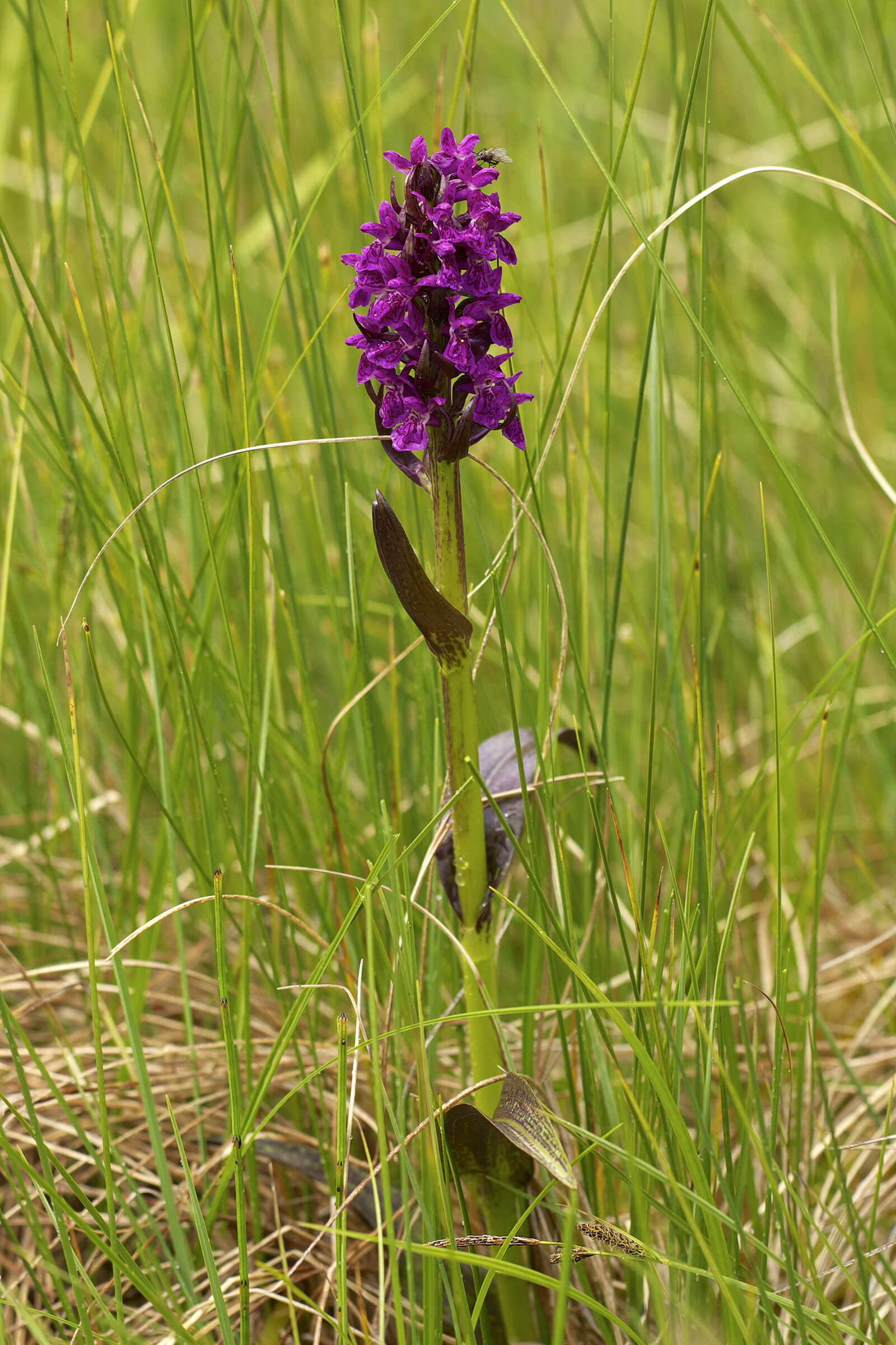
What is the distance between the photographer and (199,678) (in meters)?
1.69

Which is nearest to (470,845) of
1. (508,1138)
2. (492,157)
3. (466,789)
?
(466,789)

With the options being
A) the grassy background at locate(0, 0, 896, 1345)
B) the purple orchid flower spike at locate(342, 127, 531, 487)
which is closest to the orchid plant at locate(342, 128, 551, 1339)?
the purple orchid flower spike at locate(342, 127, 531, 487)

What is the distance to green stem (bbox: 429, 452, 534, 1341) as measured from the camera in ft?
3.85

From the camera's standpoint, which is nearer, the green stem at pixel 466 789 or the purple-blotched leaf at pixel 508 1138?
the purple-blotched leaf at pixel 508 1138

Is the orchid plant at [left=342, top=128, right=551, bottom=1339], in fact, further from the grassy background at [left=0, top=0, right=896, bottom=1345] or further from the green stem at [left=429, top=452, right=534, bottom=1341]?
the grassy background at [left=0, top=0, right=896, bottom=1345]

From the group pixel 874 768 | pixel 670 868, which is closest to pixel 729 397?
pixel 874 768

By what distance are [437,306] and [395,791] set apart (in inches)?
32.7

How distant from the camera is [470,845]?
1.24m

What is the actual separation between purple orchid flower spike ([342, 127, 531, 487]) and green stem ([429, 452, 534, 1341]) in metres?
0.06

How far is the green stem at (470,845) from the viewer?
1174 mm

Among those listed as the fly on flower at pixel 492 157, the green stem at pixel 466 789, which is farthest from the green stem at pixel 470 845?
the fly on flower at pixel 492 157

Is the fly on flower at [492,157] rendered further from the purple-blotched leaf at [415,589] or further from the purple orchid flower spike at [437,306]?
the purple-blotched leaf at [415,589]

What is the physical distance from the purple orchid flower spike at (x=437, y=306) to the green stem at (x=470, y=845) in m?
0.06

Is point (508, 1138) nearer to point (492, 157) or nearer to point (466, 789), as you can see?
point (466, 789)
